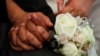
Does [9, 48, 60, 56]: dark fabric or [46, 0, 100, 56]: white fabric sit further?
[46, 0, 100, 56]: white fabric

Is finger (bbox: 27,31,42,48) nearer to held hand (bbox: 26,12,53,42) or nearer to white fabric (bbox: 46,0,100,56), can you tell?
held hand (bbox: 26,12,53,42)

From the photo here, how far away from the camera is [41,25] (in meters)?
0.85

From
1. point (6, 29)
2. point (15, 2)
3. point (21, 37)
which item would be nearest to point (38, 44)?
point (21, 37)

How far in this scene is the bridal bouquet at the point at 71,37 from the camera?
0.87m

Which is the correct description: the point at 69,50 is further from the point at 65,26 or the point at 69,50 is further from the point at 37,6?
the point at 37,6

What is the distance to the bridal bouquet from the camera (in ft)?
2.87

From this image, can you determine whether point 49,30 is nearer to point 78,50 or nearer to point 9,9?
point 78,50

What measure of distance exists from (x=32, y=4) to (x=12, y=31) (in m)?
0.18

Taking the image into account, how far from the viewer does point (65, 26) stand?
87cm

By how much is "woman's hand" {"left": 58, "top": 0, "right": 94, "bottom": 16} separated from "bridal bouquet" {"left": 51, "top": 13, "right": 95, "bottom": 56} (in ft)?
0.56

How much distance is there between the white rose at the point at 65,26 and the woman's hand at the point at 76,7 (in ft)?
0.56

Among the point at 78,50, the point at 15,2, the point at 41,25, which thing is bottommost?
the point at 78,50

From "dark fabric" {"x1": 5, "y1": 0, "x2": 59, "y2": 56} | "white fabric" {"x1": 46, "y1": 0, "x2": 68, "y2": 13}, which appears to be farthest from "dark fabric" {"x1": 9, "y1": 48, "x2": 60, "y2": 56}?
"white fabric" {"x1": 46, "y1": 0, "x2": 68, "y2": 13}

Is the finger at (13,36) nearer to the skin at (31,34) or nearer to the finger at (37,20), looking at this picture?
the skin at (31,34)
